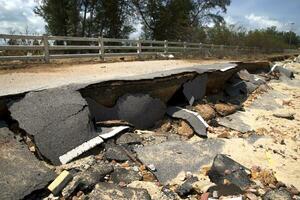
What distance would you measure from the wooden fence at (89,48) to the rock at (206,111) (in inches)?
242

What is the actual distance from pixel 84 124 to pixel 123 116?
1.51m

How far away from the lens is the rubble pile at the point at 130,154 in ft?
16.1

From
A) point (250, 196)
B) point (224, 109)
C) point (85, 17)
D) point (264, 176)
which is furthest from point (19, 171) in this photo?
point (85, 17)

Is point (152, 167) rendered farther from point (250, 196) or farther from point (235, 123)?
point (235, 123)

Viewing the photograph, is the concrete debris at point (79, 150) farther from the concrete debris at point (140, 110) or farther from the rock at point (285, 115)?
the rock at point (285, 115)

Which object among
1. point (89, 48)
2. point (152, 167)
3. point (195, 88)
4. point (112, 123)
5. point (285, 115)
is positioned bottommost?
point (285, 115)

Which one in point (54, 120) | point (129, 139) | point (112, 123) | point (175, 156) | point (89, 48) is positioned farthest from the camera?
point (89, 48)

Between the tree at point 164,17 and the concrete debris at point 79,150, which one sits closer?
the concrete debris at point 79,150

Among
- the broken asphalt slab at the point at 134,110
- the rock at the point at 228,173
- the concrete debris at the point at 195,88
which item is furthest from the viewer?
the concrete debris at the point at 195,88

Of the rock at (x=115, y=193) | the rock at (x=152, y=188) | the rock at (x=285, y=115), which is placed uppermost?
the rock at (x=115, y=193)

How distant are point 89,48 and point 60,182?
10560 millimetres

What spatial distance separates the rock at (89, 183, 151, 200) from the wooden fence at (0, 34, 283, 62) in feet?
25.4

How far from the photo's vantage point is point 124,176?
17.7ft

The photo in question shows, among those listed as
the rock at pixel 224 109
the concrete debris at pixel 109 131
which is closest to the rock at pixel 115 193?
the concrete debris at pixel 109 131
